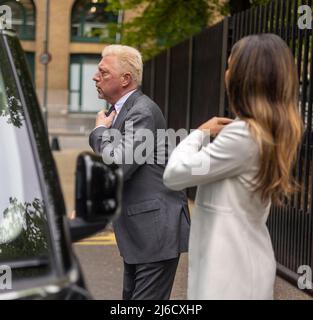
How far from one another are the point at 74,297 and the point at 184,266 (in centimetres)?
521

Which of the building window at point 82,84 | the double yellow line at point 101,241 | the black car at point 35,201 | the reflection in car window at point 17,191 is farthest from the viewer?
the building window at point 82,84

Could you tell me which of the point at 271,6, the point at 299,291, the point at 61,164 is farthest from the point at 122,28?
the point at 299,291

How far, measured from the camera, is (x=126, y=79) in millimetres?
3723

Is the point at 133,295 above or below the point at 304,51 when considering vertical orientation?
below

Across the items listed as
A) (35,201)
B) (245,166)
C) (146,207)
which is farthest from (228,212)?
(146,207)

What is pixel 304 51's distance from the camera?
6.32m

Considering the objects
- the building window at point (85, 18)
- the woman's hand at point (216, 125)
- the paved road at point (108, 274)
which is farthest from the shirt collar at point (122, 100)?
the building window at point (85, 18)

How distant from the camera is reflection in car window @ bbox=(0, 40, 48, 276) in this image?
2.32 m

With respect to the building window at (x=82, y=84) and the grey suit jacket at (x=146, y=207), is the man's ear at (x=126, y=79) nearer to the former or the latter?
the grey suit jacket at (x=146, y=207)

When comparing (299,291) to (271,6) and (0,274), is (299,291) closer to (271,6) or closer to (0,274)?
(271,6)

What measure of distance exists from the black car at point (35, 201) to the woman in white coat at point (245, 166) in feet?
1.41

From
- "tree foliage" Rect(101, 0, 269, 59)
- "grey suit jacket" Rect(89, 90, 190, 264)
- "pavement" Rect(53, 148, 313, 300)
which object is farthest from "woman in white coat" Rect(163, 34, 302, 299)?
"tree foliage" Rect(101, 0, 269, 59)

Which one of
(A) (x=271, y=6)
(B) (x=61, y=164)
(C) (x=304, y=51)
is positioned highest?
(A) (x=271, y=6)

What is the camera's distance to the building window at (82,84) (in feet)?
132
